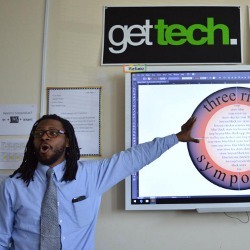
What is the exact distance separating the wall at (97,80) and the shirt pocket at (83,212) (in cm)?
47

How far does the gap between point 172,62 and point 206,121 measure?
49cm

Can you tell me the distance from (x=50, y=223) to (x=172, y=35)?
151 cm

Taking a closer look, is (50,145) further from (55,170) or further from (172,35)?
(172,35)

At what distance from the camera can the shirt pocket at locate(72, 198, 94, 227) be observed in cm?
145

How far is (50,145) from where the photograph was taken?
1.46m

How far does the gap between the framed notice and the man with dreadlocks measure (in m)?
0.39

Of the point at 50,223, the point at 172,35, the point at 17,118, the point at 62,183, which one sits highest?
the point at 172,35

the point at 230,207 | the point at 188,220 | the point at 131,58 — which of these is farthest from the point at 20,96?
the point at 230,207

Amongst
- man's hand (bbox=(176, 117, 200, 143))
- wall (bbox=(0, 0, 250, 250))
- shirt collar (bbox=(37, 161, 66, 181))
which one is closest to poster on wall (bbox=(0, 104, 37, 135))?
wall (bbox=(0, 0, 250, 250))

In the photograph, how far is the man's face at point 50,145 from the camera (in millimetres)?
1452

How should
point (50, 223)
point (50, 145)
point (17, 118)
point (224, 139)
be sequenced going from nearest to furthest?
point (50, 223) < point (50, 145) < point (224, 139) < point (17, 118)

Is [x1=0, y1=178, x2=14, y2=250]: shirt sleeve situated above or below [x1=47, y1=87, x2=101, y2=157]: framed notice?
below

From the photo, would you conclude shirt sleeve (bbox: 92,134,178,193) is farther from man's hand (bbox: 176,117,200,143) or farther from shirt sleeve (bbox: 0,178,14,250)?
shirt sleeve (bbox: 0,178,14,250)

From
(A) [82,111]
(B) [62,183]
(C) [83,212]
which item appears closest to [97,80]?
(A) [82,111]
